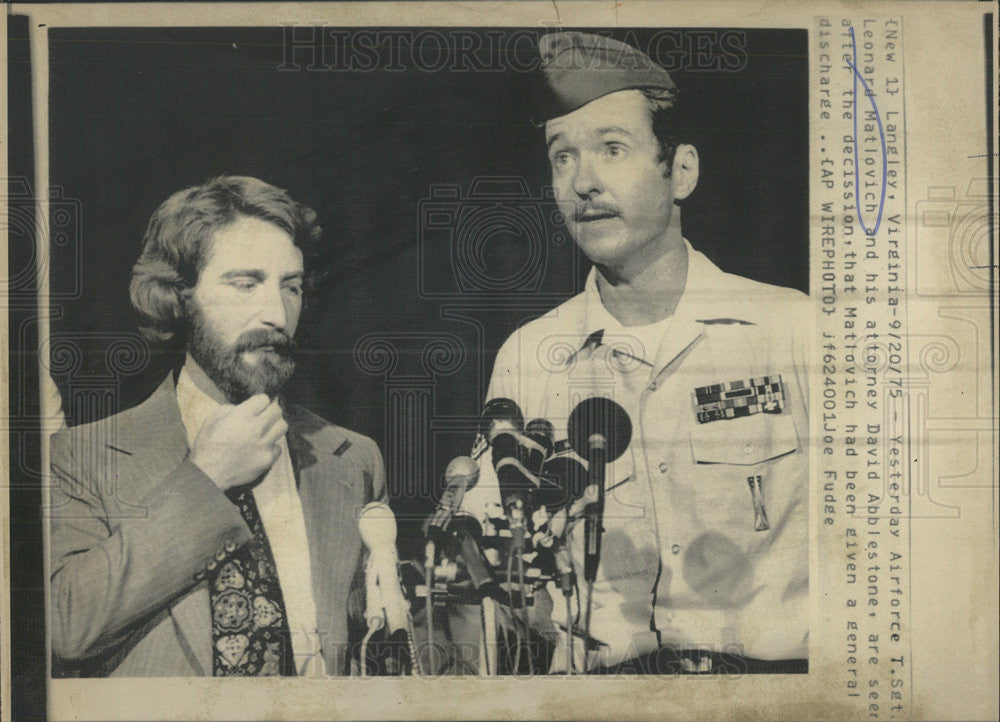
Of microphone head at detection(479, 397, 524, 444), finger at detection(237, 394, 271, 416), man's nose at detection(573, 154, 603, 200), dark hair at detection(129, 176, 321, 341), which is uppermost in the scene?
man's nose at detection(573, 154, 603, 200)

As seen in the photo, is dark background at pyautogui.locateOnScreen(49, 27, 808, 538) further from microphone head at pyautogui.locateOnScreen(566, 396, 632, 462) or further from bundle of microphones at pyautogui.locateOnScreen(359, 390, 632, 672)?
microphone head at pyautogui.locateOnScreen(566, 396, 632, 462)

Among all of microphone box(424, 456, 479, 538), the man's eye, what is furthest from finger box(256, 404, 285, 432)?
the man's eye

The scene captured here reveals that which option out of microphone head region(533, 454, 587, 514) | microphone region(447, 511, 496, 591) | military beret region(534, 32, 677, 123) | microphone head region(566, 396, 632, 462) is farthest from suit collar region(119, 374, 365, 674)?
military beret region(534, 32, 677, 123)

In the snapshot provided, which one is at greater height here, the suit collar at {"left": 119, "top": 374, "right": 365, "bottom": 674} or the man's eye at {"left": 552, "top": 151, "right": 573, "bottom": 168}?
the man's eye at {"left": 552, "top": 151, "right": 573, "bottom": 168}

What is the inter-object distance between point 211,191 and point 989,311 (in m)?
2.00

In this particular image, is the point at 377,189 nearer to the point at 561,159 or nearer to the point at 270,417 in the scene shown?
the point at 561,159

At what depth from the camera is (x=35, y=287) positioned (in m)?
2.04

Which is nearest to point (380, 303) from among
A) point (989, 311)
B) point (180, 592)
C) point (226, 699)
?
point (180, 592)

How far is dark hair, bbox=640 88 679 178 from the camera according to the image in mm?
2055

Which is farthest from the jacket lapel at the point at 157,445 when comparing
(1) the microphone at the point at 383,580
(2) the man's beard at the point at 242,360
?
(1) the microphone at the point at 383,580

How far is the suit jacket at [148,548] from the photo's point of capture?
200cm

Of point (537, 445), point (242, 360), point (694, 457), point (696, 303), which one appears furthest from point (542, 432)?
point (242, 360)

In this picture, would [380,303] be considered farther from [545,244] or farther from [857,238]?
[857,238]

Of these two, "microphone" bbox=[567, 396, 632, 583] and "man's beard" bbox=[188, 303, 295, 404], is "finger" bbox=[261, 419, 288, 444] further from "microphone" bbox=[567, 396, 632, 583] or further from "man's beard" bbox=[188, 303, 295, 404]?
"microphone" bbox=[567, 396, 632, 583]
